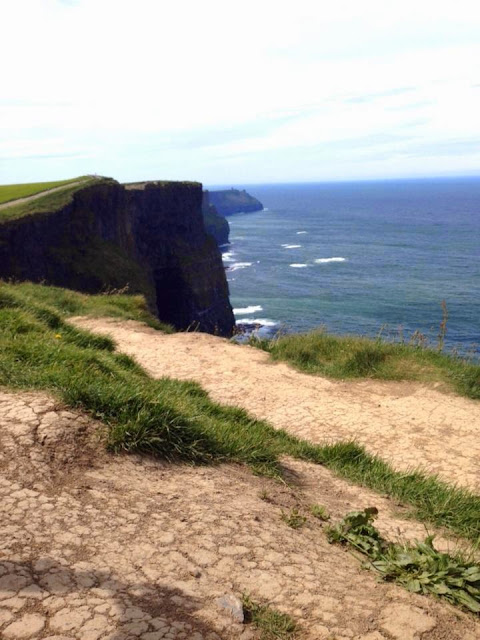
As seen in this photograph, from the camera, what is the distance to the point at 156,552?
13.2 ft

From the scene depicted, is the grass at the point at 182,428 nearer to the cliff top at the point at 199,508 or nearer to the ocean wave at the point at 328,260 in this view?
the cliff top at the point at 199,508

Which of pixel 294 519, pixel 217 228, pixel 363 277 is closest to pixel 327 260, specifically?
pixel 363 277

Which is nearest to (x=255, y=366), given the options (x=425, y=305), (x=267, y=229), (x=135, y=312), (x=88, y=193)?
(x=135, y=312)

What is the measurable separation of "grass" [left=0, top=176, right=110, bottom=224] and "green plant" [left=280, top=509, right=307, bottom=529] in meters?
33.2

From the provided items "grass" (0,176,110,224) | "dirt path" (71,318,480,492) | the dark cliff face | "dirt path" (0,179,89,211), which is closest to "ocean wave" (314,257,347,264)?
the dark cliff face

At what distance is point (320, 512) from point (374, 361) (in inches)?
265

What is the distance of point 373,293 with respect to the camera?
223 feet

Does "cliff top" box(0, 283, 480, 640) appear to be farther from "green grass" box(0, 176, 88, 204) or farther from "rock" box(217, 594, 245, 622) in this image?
"green grass" box(0, 176, 88, 204)

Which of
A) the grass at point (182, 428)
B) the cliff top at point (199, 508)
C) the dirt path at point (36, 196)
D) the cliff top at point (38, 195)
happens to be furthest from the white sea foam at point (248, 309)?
the grass at point (182, 428)

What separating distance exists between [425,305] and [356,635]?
199ft

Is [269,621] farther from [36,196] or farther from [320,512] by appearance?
[36,196]

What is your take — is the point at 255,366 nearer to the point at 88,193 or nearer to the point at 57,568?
the point at 57,568

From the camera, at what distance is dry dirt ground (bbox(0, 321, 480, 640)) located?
3.30 metres

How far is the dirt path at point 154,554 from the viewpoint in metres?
3.29
